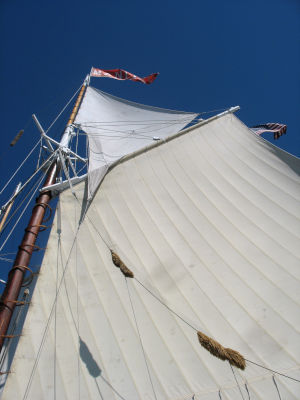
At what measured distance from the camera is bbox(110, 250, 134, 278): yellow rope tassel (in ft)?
14.8

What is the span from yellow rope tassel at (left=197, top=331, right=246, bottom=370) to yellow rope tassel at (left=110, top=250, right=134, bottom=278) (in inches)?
62.7

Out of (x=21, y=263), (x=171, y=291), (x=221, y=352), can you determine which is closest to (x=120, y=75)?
(x=21, y=263)

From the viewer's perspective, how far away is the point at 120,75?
10.4 meters

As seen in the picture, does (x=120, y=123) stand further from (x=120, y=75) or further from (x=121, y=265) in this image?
(x=121, y=265)

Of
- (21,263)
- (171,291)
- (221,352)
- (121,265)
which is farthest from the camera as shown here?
(21,263)

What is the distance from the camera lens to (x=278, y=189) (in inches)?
247

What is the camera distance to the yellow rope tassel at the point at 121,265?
451cm

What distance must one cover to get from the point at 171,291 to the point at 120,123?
26.4 ft

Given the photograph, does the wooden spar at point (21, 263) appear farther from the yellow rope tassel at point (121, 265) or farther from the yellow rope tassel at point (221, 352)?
the yellow rope tassel at point (221, 352)

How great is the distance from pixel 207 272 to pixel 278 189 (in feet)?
10.8

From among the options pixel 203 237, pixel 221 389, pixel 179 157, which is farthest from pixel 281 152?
pixel 221 389

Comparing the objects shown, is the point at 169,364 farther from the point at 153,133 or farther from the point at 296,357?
the point at 153,133

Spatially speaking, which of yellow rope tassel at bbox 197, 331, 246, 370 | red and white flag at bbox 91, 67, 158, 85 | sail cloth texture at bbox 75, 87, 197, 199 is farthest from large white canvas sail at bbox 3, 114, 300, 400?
red and white flag at bbox 91, 67, 158, 85

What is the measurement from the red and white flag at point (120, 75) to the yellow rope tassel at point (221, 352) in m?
9.77
